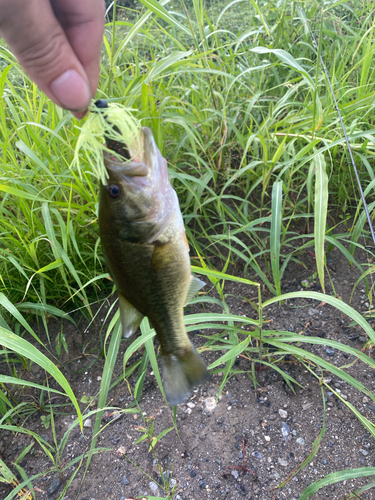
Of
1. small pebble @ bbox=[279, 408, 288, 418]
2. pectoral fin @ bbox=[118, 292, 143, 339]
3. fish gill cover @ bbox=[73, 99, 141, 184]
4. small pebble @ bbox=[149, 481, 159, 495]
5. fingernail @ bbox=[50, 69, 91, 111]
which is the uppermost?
fingernail @ bbox=[50, 69, 91, 111]

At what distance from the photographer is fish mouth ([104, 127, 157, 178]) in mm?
789

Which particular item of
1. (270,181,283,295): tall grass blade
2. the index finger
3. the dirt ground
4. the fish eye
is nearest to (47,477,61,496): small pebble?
the dirt ground

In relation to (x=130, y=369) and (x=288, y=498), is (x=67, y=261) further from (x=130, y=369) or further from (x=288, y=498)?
(x=288, y=498)

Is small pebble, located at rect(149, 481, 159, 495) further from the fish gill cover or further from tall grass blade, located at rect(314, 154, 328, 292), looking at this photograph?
the fish gill cover

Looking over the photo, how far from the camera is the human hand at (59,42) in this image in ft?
2.80

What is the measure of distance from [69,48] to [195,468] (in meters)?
1.78

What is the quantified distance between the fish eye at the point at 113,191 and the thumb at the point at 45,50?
0.25m

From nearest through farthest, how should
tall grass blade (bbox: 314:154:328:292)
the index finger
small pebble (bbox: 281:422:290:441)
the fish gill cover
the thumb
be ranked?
the fish gill cover → the thumb → the index finger → tall grass blade (bbox: 314:154:328:292) → small pebble (bbox: 281:422:290:441)

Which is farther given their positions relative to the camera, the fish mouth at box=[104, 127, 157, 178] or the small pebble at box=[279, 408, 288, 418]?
the small pebble at box=[279, 408, 288, 418]

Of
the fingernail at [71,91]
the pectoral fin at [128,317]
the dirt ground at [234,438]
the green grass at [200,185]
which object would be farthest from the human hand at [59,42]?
the dirt ground at [234,438]

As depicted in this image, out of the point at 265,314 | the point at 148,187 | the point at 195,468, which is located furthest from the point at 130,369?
the point at 148,187

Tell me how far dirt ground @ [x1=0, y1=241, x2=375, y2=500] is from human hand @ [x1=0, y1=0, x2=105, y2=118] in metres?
1.53

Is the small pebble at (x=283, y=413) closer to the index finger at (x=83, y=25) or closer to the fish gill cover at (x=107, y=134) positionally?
the fish gill cover at (x=107, y=134)

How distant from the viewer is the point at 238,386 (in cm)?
179
